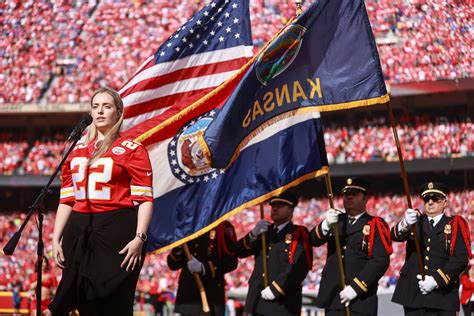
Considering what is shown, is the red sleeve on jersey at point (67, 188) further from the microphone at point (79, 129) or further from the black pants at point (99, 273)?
the microphone at point (79, 129)

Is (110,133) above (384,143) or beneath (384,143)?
beneath

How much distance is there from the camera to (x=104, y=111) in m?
5.07

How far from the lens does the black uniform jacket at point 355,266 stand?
7.81 m

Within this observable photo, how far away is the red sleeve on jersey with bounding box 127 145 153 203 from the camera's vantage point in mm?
4992

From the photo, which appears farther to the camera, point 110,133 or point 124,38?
point 124,38

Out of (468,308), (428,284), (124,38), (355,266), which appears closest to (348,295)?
(355,266)

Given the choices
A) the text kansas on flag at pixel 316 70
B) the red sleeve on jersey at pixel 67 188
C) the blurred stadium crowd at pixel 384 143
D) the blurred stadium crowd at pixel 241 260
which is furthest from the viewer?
the blurred stadium crowd at pixel 384 143

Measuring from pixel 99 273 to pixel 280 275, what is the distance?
12.5 feet

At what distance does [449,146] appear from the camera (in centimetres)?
2392

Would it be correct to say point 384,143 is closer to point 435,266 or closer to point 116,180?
point 435,266

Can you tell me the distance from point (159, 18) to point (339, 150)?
7145 millimetres

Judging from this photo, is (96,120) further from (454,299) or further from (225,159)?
(454,299)

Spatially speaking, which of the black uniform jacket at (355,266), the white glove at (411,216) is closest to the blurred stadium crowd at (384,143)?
the black uniform jacket at (355,266)

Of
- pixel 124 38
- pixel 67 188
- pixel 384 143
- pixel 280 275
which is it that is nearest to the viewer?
pixel 67 188
